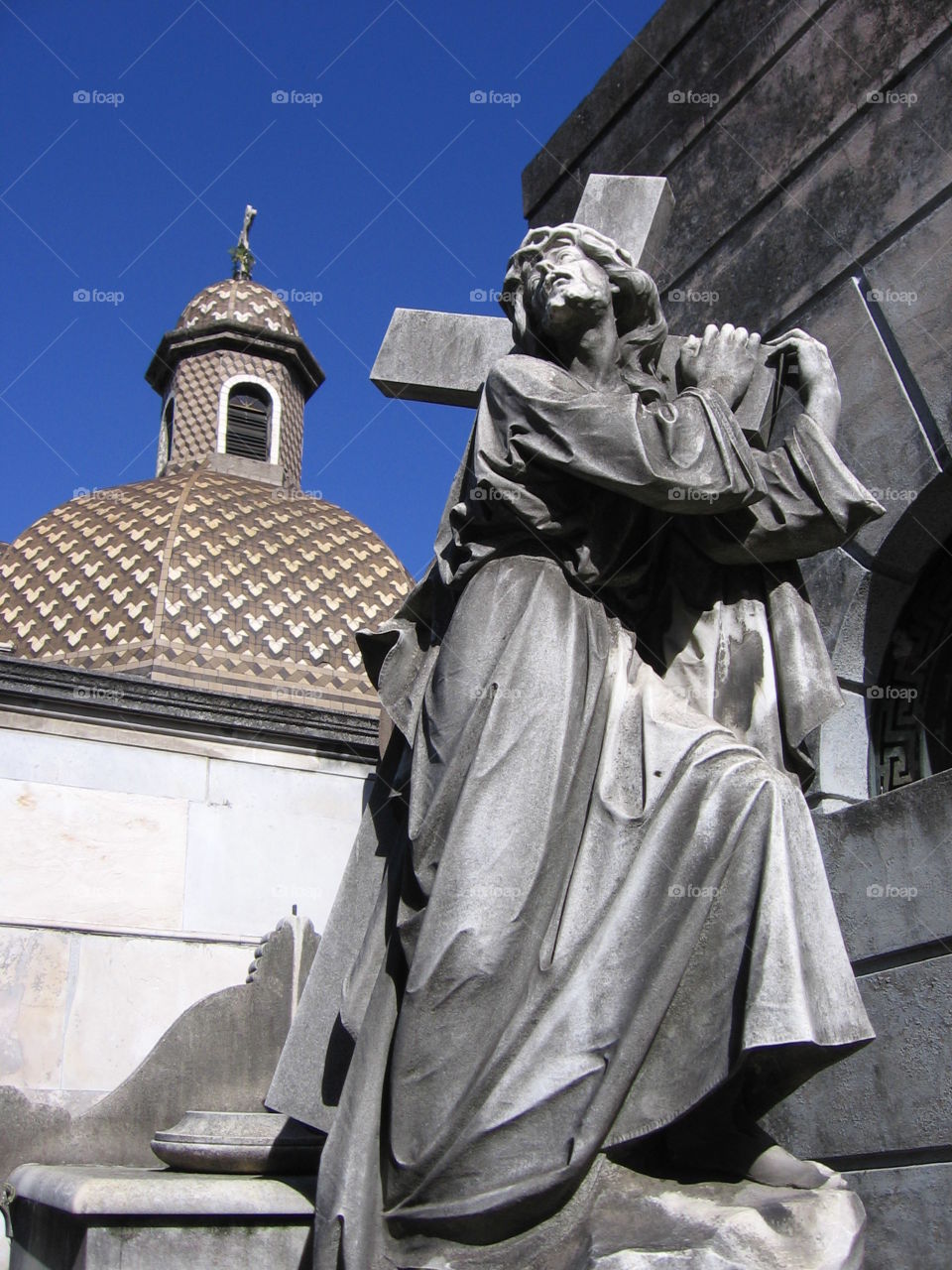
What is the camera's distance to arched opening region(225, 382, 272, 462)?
3709 centimetres

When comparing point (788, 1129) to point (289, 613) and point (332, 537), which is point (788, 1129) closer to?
point (289, 613)

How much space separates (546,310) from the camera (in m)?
3.59

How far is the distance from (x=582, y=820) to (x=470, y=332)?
187 centimetres

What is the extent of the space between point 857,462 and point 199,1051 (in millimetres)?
3219

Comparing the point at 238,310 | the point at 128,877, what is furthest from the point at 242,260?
the point at 128,877

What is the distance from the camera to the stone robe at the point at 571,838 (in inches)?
106

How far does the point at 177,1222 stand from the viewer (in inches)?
121

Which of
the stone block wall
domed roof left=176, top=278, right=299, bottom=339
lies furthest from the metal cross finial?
the stone block wall

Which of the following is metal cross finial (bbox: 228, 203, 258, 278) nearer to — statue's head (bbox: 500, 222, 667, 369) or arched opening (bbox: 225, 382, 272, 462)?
arched opening (bbox: 225, 382, 272, 462)

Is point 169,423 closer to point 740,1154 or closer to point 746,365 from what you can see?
point 746,365

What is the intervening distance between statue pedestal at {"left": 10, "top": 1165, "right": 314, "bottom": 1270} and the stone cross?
2317 millimetres

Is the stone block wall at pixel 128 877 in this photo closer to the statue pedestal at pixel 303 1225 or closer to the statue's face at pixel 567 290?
the statue pedestal at pixel 303 1225

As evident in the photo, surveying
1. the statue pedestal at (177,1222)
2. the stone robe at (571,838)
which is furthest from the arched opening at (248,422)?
the statue pedestal at (177,1222)

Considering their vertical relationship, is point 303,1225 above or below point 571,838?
below
